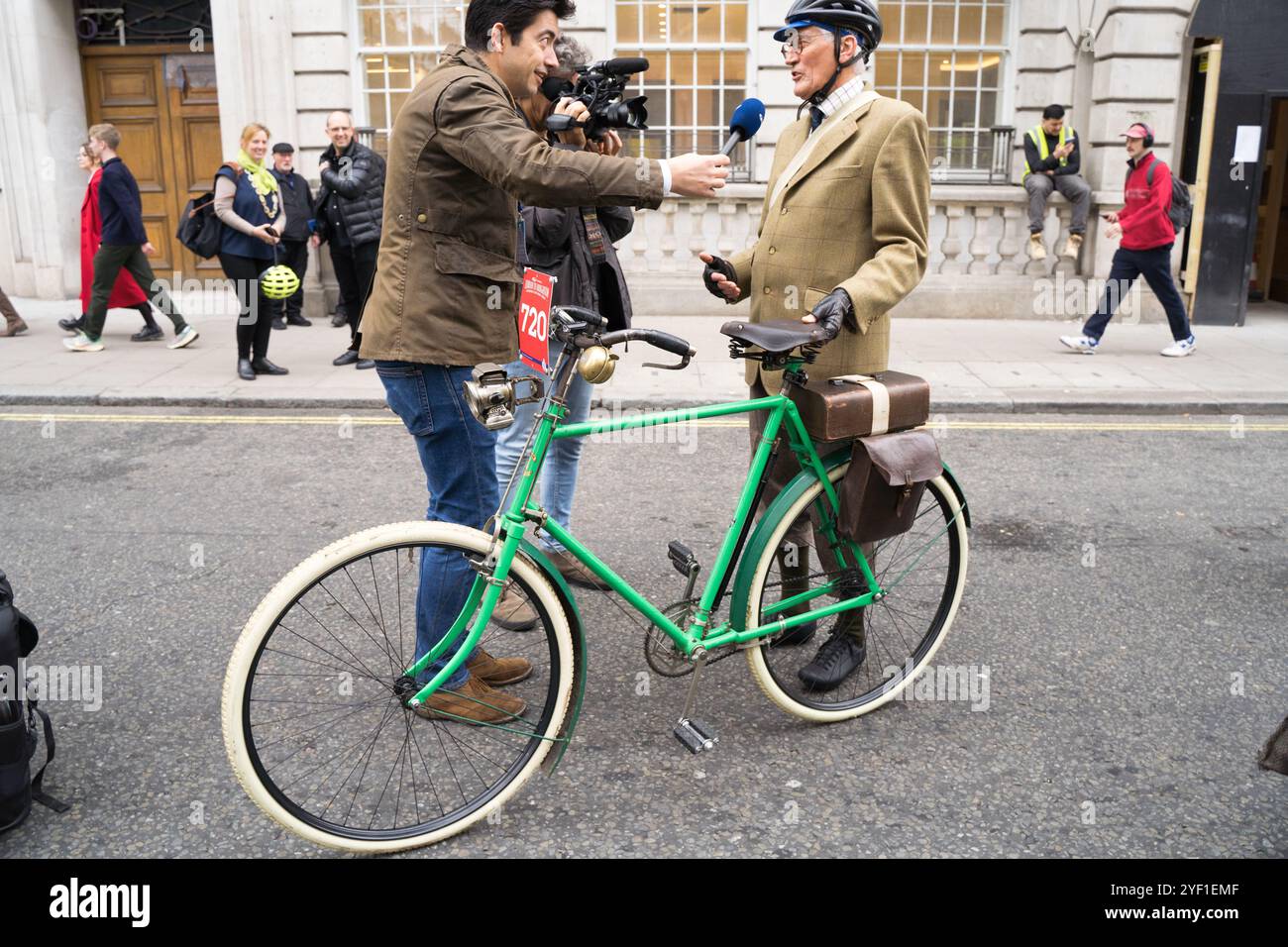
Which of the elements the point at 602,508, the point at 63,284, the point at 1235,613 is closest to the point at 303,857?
the point at 602,508

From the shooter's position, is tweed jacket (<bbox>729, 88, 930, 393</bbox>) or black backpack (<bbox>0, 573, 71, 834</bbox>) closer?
black backpack (<bbox>0, 573, 71, 834</bbox>)

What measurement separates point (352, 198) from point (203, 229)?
1178 mm

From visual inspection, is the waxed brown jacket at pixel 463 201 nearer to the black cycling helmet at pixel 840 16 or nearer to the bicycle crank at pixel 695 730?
A: the black cycling helmet at pixel 840 16

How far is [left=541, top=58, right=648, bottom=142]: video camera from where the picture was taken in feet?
11.2

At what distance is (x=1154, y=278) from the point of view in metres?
10.0

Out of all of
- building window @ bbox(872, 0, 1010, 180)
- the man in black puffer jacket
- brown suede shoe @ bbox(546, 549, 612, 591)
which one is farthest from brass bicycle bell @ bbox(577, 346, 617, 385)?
building window @ bbox(872, 0, 1010, 180)

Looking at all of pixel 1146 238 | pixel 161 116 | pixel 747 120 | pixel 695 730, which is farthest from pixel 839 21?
pixel 161 116

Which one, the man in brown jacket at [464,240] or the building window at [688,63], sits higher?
the building window at [688,63]

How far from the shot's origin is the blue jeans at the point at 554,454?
440 centimetres

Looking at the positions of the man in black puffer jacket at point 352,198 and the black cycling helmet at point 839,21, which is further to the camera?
the man in black puffer jacket at point 352,198

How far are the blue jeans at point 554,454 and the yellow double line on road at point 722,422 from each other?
297 centimetres

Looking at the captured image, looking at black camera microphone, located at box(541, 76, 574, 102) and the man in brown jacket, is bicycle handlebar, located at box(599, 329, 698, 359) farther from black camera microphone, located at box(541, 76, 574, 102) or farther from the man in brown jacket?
black camera microphone, located at box(541, 76, 574, 102)

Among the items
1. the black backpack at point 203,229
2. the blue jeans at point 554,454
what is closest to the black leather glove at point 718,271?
the blue jeans at point 554,454

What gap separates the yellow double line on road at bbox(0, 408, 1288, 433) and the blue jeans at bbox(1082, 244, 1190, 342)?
→ 7.74ft
